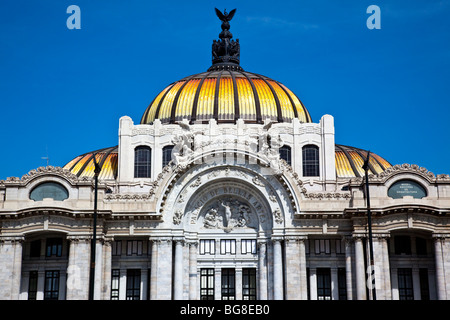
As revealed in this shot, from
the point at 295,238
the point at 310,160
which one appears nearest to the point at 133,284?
the point at 295,238

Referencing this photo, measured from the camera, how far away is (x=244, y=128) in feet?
231

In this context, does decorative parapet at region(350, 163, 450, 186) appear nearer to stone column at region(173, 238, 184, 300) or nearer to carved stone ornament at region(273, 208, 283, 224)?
carved stone ornament at region(273, 208, 283, 224)

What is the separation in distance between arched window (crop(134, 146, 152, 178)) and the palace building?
15.7 feet

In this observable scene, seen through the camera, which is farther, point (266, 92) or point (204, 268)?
point (266, 92)

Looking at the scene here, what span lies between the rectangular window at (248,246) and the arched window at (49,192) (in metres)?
14.6

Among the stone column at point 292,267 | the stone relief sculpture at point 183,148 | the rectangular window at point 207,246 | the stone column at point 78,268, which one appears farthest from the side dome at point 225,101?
the stone column at point 78,268

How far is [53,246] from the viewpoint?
64.8 metres

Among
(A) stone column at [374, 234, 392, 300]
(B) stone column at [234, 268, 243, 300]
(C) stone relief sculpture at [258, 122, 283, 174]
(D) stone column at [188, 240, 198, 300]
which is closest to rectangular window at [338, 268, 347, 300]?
(A) stone column at [374, 234, 392, 300]

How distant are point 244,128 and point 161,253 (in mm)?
14208

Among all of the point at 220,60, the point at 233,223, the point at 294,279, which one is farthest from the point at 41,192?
the point at 220,60

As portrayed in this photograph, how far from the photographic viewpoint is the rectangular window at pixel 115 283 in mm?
64137

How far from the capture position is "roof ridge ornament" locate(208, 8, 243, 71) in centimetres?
8356

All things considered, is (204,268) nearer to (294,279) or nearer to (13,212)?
(294,279)

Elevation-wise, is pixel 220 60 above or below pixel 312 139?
above
